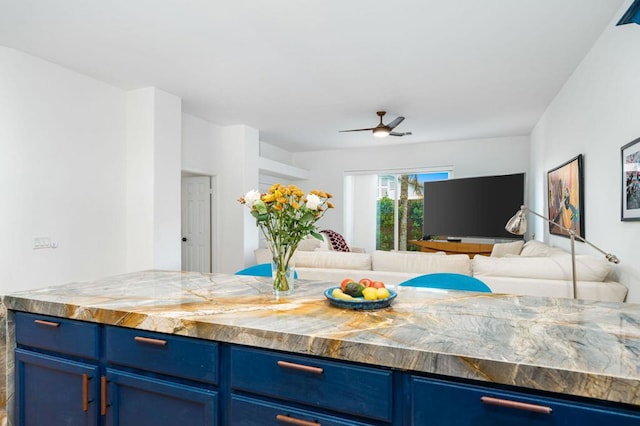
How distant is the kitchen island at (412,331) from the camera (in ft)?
2.92

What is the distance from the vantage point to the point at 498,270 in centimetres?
281

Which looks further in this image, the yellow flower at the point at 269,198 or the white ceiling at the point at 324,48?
the white ceiling at the point at 324,48

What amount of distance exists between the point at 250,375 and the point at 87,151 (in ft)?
12.0

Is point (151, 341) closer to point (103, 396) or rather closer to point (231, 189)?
point (103, 396)

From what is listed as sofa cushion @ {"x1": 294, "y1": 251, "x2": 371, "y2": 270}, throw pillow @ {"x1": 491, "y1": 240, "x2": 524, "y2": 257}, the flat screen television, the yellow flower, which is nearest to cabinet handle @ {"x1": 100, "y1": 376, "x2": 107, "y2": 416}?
the yellow flower

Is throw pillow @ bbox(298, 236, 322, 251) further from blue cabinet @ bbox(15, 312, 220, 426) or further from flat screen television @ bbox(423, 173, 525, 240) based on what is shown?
blue cabinet @ bbox(15, 312, 220, 426)

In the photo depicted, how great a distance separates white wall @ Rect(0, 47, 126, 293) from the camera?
3.21 m

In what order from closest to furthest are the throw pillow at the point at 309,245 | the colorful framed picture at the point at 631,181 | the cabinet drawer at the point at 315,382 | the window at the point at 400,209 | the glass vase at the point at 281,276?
1. the cabinet drawer at the point at 315,382
2. the glass vase at the point at 281,276
3. the colorful framed picture at the point at 631,181
4. the throw pillow at the point at 309,245
5. the window at the point at 400,209

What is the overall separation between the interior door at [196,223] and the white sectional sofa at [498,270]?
107 inches

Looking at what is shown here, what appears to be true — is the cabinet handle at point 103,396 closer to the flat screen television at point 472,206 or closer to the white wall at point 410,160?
the flat screen television at point 472,206

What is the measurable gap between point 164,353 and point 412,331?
850 mm

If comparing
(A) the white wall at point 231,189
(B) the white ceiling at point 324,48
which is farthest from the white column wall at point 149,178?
(A) the white wall at point 231,189

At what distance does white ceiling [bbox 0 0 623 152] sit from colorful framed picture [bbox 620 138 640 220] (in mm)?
1030

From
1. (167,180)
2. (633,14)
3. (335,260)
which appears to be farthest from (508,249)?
(167,180)
